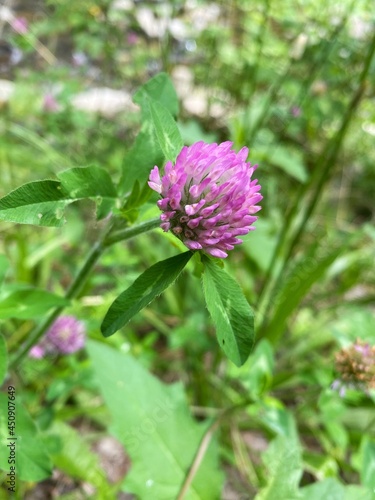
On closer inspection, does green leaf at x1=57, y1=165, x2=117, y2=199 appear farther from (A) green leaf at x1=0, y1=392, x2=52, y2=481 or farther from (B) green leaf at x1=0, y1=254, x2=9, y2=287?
(A) green leaf at x1=0, y1=392, x2=52, y2=481

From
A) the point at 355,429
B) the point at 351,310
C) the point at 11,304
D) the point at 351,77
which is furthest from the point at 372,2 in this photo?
the point at 11,304

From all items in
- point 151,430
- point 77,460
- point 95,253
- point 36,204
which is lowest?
point 77,460

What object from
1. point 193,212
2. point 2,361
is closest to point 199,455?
point 2,361

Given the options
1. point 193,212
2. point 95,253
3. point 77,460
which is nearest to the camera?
point 193,212

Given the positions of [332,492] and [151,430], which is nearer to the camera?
[332,492]

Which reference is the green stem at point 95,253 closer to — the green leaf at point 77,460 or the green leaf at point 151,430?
the green leaf at point 151,430

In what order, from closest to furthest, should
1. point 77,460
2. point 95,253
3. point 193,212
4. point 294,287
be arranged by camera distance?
point 193,212, point 95,253, point 77,460, point 294,287

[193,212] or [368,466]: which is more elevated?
[193,212]

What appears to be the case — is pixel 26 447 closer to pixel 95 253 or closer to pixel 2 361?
pixel 2 361
